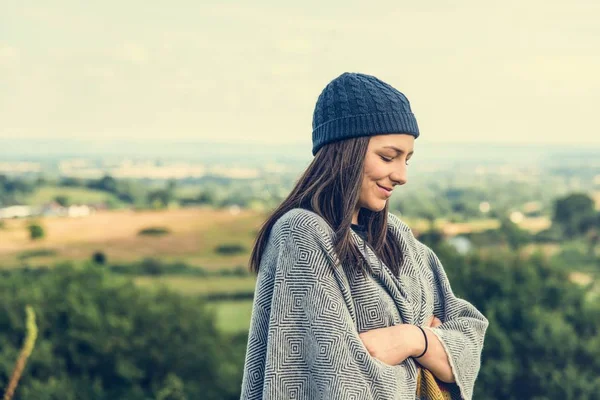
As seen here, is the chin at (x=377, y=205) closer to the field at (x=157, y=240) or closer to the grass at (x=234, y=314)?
the grass at (x=234, y=314)

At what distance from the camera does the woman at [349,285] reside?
2.31 meters

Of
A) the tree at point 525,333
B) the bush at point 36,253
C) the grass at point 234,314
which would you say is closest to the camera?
the tree at point 525,333

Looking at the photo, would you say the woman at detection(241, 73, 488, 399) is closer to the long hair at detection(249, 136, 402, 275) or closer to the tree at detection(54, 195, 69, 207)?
the long hair at detection(249, 136, 402, 275)

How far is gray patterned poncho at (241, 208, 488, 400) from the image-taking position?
7.52ft

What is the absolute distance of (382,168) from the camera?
2449 millimetres

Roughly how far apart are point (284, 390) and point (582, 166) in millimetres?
60191

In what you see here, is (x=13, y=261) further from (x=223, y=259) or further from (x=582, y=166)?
(x=582, y=166)

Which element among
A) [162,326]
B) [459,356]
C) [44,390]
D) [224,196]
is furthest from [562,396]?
[224,196]

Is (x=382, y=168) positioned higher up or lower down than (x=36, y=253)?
higher up

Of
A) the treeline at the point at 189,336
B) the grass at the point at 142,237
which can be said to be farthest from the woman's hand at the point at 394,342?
the grass at the point at 142,237

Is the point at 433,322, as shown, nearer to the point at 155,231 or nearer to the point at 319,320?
the point at 319,320

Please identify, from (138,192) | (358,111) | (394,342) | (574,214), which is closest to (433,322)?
(394,342)

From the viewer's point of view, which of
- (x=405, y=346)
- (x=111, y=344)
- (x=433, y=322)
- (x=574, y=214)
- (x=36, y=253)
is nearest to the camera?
(x=405, y=346)

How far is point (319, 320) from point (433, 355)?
42 centimetres
